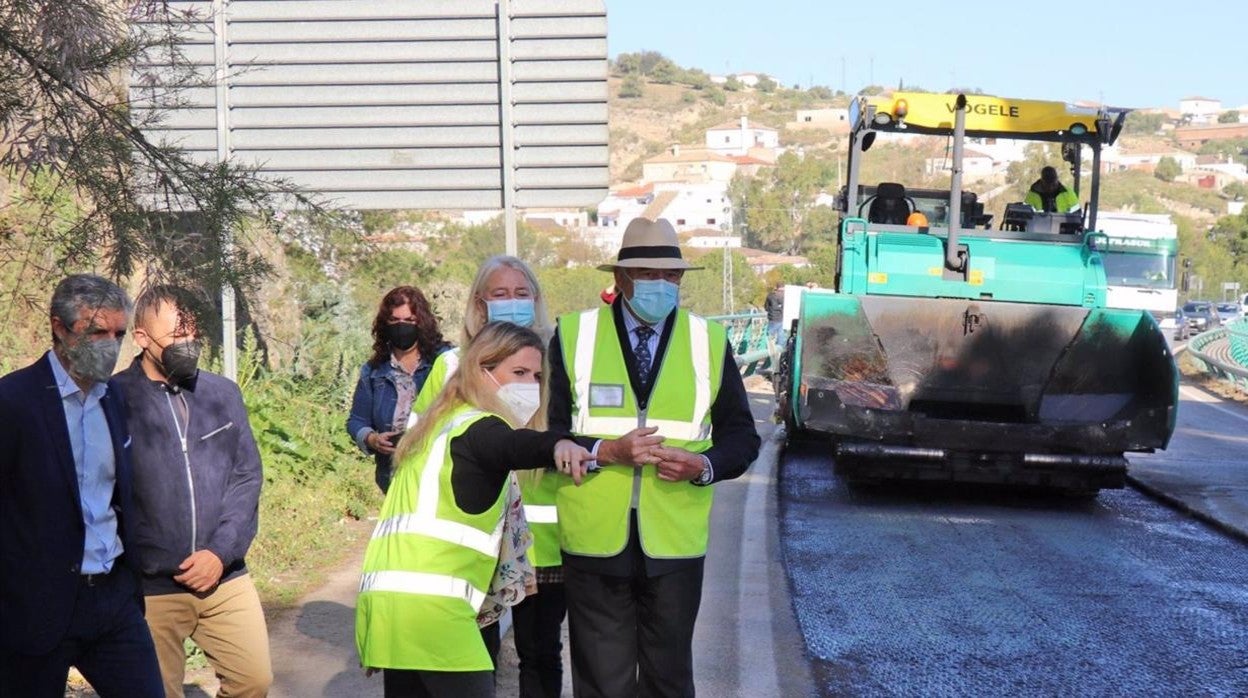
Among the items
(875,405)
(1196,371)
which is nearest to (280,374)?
(875,405)

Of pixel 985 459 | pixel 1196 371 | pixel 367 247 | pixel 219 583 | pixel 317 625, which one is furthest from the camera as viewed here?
pixel 1196 371

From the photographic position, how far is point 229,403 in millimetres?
4777

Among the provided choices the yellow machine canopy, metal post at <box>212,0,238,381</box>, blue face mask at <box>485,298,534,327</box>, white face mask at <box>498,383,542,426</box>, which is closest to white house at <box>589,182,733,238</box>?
the yellow machine canopy

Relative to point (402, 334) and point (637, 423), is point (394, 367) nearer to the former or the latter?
point (402, 334)

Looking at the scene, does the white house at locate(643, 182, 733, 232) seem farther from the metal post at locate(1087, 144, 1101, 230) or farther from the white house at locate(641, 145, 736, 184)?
the metal post at locate(1087, 144, 1101, 230)

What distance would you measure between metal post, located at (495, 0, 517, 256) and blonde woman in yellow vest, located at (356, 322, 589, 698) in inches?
206

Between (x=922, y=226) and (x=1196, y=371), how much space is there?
961 inches

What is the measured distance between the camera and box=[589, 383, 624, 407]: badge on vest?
487cm

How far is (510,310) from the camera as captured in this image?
5.43 metres

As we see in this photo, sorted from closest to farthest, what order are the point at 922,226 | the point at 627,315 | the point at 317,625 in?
the point at 627,315
the point at 317,625
the point at 922,226

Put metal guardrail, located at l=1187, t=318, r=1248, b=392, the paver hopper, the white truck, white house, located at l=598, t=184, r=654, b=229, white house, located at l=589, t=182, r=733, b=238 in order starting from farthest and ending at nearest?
1. white house, located at l=598, t=184, r=654, b=229
2. white house, located at l=589, t=182, r=733, b=238
3. metal guardrail, located at l=1187, t=318, r=1248, b=392
4. the white truck
5. the paver hopper

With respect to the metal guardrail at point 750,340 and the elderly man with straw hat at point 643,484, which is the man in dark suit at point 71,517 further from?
the metal guardrail at point 750,340

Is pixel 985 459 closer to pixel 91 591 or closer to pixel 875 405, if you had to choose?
pixel 875 405

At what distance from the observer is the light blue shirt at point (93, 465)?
4.00 metres
